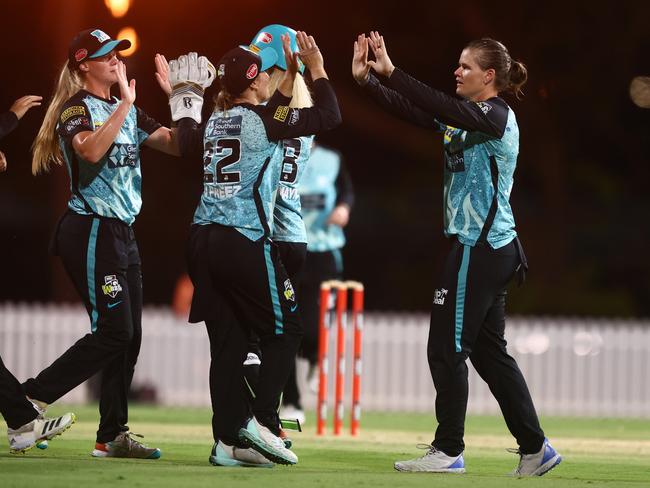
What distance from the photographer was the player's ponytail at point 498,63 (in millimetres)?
7016

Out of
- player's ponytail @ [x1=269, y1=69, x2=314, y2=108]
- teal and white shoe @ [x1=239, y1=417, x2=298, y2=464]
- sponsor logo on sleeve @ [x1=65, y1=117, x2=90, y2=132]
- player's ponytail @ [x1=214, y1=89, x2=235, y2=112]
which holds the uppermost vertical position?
player's ponytail @ [x1=269, y1=69, x2=314, y2=108]

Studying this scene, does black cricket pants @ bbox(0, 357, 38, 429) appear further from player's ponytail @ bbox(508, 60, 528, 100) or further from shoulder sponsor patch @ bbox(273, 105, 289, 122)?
player's ponytail @ bbox(508, 60, 528, 100)

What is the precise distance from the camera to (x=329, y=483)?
6070 millimetres

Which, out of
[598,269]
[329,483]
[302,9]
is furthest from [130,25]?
[329,483]

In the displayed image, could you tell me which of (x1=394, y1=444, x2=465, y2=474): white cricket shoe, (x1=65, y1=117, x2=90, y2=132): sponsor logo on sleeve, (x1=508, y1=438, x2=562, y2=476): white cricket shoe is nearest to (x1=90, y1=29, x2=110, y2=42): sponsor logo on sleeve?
(x1=65, y1=117, x2=90, y2=132): sponsor logo on sleeve

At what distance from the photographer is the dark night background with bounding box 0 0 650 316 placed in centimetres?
2023

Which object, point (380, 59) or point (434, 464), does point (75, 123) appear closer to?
point (380, 59)

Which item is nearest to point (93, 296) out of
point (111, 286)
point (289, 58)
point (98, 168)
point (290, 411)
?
point (111, 286)

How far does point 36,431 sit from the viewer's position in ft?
22.8

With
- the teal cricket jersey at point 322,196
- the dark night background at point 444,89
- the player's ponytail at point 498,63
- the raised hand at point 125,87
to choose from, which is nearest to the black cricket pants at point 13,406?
the raised hand at point 125,87

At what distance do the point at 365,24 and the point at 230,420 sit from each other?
15294 mm

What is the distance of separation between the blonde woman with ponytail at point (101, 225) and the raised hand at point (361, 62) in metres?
1.13

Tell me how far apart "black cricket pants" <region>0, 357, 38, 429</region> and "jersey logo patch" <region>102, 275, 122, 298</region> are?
679mm

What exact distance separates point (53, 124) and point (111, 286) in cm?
100
